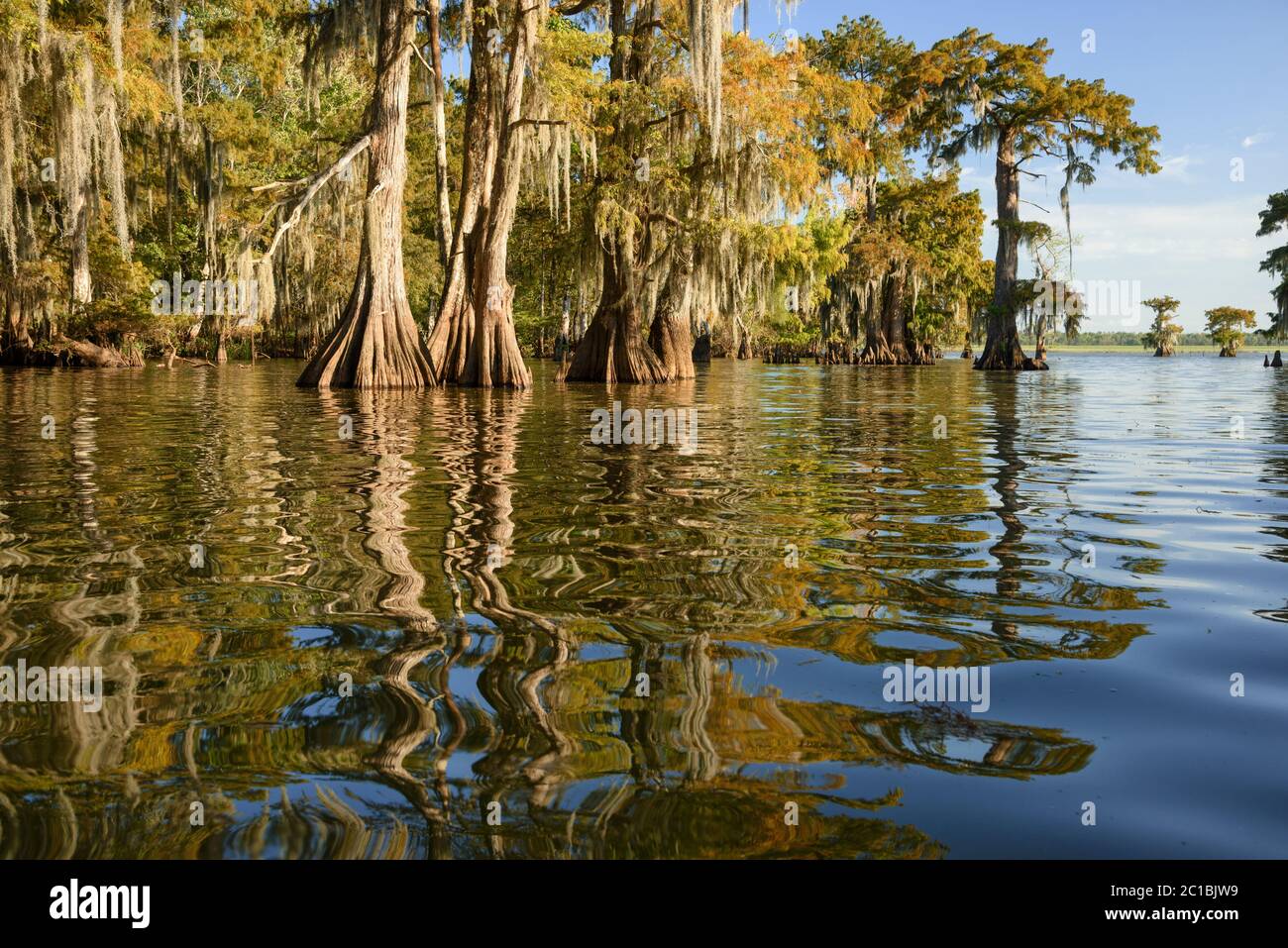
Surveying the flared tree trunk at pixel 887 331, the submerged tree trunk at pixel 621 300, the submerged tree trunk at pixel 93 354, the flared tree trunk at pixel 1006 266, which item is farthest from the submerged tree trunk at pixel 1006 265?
the submerged tree trunk at pixel 93 354

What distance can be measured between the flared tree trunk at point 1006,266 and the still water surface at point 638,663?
39.9 meters

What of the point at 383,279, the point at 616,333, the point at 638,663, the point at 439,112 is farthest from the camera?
the point at 616,333

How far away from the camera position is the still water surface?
2.10m

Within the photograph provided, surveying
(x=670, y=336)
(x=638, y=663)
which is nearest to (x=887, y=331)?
(x=670, y=336)

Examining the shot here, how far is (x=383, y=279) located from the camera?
2047 cm

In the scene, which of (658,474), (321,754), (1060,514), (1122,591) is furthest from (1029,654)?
(658,474)

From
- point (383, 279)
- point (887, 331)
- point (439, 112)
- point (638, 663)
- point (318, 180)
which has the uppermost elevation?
point (439, 112)

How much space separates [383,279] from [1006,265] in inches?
1312

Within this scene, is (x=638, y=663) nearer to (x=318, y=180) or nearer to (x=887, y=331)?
(x=318, y=180)

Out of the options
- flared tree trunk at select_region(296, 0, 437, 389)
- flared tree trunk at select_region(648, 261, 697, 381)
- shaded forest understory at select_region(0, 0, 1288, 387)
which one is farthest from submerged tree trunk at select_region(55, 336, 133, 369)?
flared tree trunk at select_region(648, 261, 697, 381)

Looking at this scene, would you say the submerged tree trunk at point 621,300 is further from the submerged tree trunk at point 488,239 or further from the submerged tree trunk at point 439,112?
the submerged tree trunk at point 439,112

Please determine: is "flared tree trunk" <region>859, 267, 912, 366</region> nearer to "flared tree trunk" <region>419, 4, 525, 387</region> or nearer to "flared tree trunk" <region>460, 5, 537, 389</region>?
"flared tree trunk" <region>419, 4, 525, 387</region>

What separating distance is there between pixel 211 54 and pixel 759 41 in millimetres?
13338
